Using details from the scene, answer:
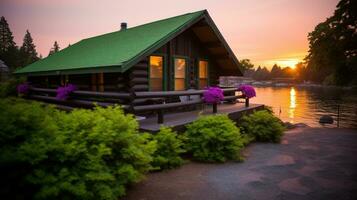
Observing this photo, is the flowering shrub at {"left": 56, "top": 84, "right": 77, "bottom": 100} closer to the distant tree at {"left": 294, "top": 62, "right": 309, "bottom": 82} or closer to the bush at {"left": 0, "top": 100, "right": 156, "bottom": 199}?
the bush at {"left": 0, "top": 100, "right": 156, "bottom": 199}

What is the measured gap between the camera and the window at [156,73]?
11727 mm

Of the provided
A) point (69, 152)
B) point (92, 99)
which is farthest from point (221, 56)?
point (69, 152)

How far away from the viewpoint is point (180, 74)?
13156mm

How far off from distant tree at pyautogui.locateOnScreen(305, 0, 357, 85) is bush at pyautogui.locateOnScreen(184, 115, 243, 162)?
27584 millimetres

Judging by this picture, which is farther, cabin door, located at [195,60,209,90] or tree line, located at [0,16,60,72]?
tree line, located at [0,16,60,72]

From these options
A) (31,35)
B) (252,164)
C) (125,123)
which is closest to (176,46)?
(252,164)

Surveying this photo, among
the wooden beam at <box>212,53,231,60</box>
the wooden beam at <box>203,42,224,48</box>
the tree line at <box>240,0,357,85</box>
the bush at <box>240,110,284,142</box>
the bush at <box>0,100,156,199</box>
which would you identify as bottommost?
the bush at <box>240,110,284,142</box>

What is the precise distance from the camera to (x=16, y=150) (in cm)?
360

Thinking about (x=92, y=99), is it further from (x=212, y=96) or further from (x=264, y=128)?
(x=264, y=128)

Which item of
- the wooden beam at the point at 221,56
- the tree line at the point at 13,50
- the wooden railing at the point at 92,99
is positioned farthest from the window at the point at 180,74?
the tree line at the point at 13,50

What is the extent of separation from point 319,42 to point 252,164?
2869 centimetres

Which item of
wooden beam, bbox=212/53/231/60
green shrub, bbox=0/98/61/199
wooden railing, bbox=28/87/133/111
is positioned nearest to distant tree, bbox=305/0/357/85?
wooden beam, bbox=212/53/231/60

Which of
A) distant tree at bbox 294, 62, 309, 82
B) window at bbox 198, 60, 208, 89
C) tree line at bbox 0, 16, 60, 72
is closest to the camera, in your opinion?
window at bbox 198, 60, 208, 89

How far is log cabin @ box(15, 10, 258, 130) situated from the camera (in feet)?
31.8
